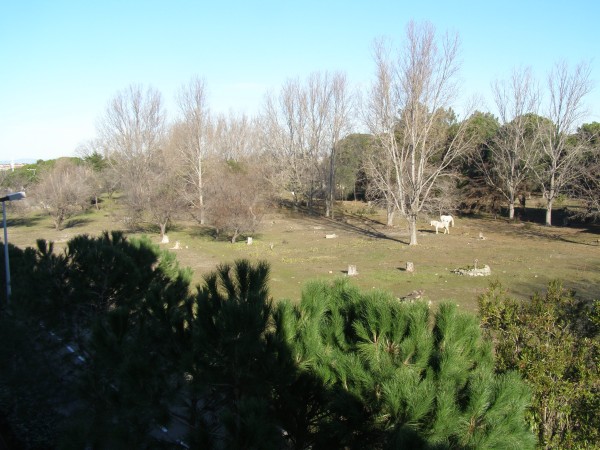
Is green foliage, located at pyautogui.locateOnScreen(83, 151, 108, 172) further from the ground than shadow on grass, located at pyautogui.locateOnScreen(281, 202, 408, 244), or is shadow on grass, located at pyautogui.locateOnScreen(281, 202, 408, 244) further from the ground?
green foliage, located at pyautogui.locateOnScreen(83, 151, 108, 172)

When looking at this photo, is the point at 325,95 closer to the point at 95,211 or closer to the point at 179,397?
the point at 95,211

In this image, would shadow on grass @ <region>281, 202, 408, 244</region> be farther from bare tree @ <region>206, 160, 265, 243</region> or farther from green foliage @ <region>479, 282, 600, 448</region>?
green foliage @ <region>479, 282, 600, 448</region>

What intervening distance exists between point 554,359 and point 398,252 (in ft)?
71.9

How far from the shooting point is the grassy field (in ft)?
62.8

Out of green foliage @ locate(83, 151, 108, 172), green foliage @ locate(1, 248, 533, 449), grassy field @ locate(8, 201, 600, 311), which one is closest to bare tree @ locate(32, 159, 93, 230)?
grassy field @ locate(8, 201, 600, 311)

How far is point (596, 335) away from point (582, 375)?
3.11 ft

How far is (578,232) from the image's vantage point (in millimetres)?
33031

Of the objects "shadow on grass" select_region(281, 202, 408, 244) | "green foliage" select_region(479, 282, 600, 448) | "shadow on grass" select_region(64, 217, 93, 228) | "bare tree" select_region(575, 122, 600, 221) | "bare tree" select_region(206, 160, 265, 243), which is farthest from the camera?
"shadow on grass" select_region(64, 217, 93, 228)

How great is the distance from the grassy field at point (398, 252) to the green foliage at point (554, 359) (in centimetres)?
863

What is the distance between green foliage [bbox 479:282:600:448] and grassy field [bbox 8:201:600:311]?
8.63 metres

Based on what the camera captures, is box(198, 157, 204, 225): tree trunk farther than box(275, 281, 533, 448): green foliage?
Yes

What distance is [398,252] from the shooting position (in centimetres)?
2672

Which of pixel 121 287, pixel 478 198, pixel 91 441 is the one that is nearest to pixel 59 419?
pixel 121 287

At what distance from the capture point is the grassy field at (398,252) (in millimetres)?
19141
